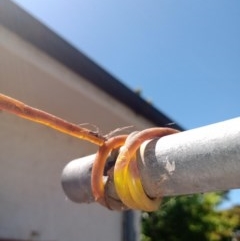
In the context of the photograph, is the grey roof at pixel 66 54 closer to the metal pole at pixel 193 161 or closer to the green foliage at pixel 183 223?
the metal pole at pixel 193 161

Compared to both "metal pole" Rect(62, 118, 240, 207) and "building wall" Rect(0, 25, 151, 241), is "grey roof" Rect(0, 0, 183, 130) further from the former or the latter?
"metal pole" Rect(62, 118, 240, 207)

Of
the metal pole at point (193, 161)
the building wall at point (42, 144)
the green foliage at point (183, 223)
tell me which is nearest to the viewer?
the metal pole at point (193, 161)

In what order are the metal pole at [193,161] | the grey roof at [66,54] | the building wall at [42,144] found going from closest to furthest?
the metal pole at [193,161]
the grey roof at [66,54]
the building wall at [42,144]

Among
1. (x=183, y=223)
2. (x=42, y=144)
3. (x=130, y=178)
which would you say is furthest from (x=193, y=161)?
(x=183, y=223)

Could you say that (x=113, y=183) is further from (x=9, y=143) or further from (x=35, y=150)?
(x=35, y=150)

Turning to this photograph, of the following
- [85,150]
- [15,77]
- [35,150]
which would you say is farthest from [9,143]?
[85,150]

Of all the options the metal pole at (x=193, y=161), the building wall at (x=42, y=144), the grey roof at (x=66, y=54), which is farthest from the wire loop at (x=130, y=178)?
the building wall at (x=42, y=144)
